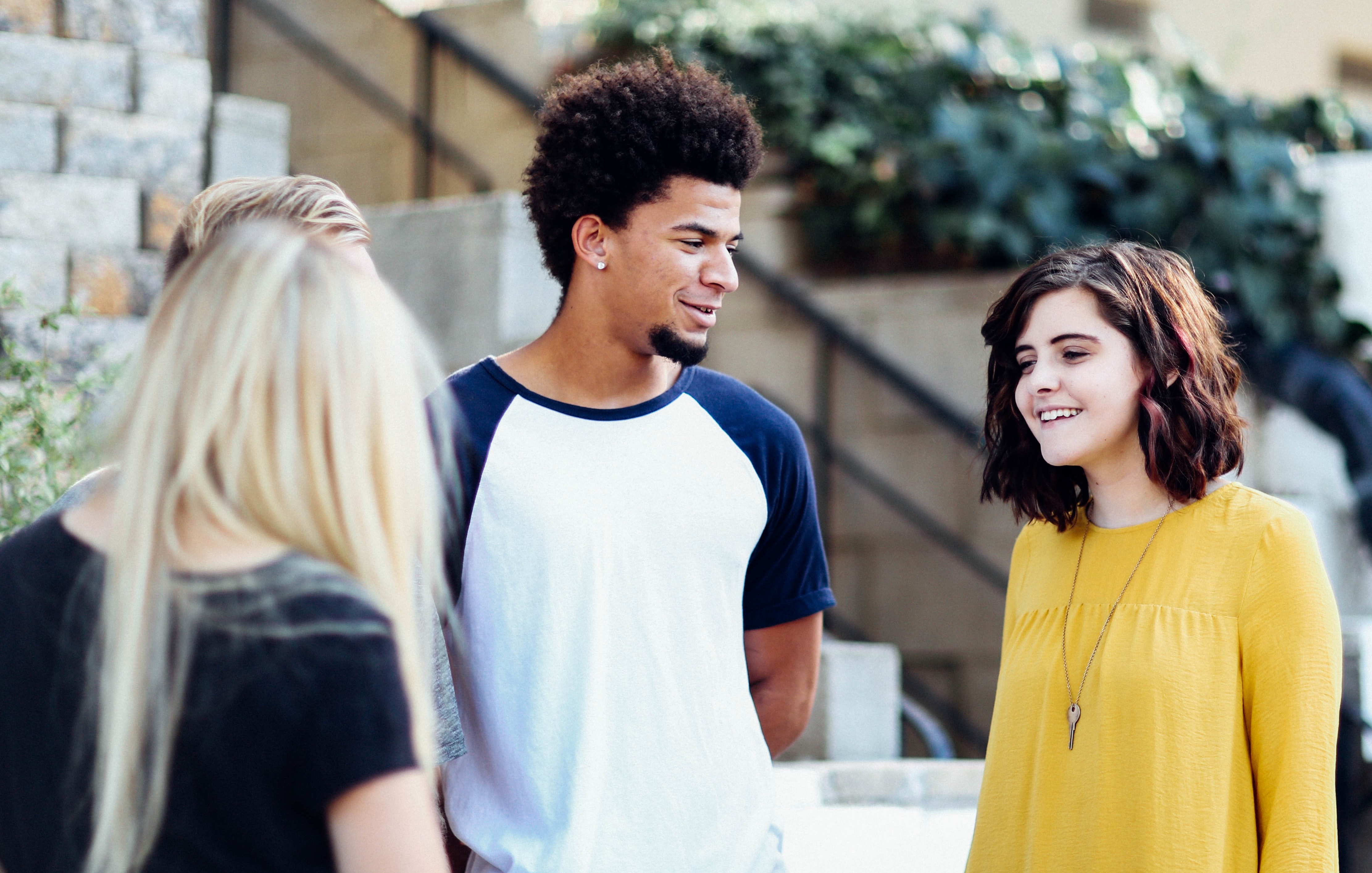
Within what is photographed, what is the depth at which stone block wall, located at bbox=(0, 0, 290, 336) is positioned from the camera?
415 cm

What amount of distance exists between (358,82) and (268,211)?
490 cm

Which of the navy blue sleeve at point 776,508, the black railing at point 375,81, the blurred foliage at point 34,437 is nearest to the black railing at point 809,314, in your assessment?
the black railing at point 375,81

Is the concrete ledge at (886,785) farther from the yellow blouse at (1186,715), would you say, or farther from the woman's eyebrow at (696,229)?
the woman's eyebrow at (696,229)

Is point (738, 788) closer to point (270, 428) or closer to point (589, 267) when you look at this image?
point (589, 267)

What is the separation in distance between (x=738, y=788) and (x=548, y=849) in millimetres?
313

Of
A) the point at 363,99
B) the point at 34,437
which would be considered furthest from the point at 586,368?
the point at 363,99

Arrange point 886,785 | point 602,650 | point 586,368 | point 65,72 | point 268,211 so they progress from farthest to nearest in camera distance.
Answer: point 65,72 < point 886,785 < point 586,368 < point 268,211 < point 602,650

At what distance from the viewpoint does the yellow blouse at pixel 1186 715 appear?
1.96m

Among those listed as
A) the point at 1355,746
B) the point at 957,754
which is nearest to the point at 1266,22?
the point at 957,754

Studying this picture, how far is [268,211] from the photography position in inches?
86.0

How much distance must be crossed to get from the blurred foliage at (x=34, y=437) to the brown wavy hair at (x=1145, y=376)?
1819 mm

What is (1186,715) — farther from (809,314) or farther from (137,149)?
(809,314)

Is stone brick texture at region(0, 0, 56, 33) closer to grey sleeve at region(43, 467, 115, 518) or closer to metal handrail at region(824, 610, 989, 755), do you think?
grey sleeve at region(43, 467, 115, 518)

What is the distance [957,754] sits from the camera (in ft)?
20.3
